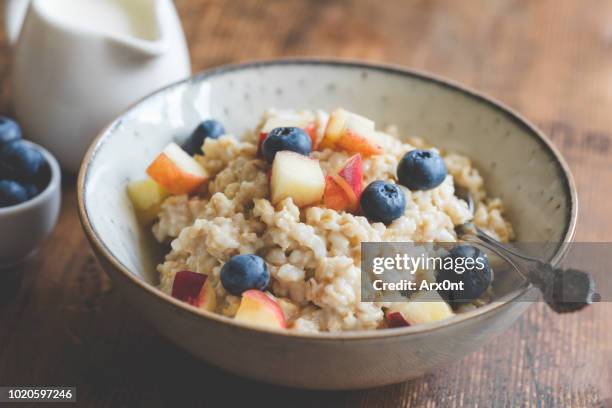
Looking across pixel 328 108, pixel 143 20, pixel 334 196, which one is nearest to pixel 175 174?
pixel 334 196

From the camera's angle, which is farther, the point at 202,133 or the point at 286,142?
the point at 202,133

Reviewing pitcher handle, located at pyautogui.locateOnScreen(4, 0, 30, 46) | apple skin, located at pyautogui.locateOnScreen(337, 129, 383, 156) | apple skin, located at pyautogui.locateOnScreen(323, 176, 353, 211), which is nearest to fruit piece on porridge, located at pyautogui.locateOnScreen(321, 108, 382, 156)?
apple skin, located at pyautogui.locateOnScreen(337, 129, 383, 156)

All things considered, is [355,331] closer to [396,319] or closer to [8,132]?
[396,319]

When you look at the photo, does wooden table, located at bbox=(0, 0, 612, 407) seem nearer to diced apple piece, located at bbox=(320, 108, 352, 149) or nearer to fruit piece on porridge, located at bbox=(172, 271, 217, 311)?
fruit piece on porridge, located at bbox=(172, 271, 217, 311)

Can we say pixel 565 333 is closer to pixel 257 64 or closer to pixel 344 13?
pixel 257 64

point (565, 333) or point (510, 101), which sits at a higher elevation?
point (510, 101)

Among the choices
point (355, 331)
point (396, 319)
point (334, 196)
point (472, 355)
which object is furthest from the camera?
point (472, 355)

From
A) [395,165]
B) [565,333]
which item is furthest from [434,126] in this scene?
[565,333]
